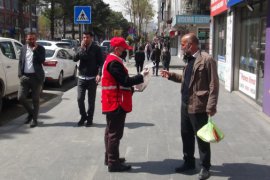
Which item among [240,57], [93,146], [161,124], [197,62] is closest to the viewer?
[197,62]

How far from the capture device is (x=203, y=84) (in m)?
5.03

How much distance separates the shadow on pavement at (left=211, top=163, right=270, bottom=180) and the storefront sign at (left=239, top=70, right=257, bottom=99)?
5.59 metres

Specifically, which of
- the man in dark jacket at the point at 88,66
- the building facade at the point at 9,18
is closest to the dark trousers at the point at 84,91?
the man in dark jacket at the point at 88,66

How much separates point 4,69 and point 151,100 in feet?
13.4

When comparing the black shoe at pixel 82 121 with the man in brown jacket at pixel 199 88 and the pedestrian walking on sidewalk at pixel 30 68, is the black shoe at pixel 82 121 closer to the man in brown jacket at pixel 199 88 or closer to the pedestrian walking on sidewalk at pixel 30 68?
the pedestrian walking on sidewalk at pixel 30 68

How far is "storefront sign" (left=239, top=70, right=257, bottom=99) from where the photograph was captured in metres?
11.2

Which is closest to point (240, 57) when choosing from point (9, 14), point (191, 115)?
point (191, 115)

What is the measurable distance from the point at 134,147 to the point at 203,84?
212cm

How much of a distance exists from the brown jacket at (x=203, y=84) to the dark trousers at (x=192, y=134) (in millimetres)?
118

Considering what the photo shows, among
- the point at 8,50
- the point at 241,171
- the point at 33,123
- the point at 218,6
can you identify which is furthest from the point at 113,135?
the point at 218,6

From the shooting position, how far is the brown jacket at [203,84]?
16.1 feet

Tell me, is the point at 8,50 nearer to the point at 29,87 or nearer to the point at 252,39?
the point at 29,87

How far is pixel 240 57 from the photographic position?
43.5 feet

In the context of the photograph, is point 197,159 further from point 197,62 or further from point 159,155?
point 197,62
